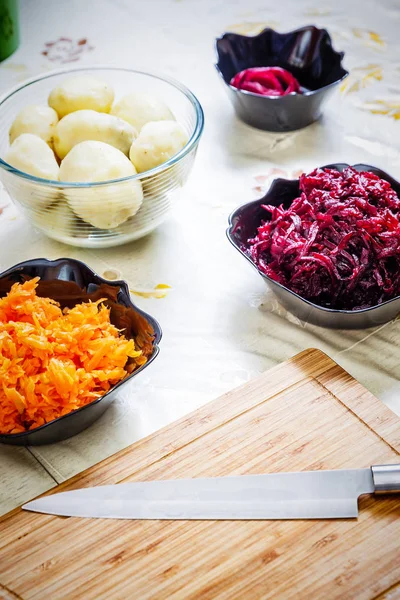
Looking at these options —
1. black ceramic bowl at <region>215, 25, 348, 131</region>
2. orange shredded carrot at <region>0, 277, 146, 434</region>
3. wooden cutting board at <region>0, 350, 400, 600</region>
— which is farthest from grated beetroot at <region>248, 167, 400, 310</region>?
black ceramic bowl at <region>215, 25, 348, 131</region>

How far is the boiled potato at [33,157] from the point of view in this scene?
1286 millimetres

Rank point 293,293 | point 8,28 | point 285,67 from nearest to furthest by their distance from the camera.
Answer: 1. point 293,293
2. point 285,67
3. point 8,28

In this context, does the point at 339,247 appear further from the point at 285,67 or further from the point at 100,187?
the point at 285,67

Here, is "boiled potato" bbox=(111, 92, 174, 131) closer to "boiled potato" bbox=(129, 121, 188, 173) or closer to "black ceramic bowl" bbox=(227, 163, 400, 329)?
"boiled potato" bbox=(129, 121, 188, 173)

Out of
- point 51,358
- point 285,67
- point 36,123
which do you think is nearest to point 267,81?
point 285,67

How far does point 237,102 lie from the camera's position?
1.70 metres

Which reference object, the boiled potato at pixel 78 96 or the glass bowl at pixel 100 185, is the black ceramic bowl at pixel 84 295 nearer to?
the glass bowl at pixel 100 185

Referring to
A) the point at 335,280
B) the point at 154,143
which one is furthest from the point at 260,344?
the point at 154,143

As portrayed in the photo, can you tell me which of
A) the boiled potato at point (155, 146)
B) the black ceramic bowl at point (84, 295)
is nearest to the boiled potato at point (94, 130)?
the boiled potato at point (155, 146)

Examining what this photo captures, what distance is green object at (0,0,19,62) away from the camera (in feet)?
6.05

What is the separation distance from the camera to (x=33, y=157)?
129 centimetres

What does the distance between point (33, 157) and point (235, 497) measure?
2.42 ft

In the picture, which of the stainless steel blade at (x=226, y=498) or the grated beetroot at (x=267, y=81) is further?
the grated beetroot at (x=267, y=81)

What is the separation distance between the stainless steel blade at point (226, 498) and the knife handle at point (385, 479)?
10 mm
